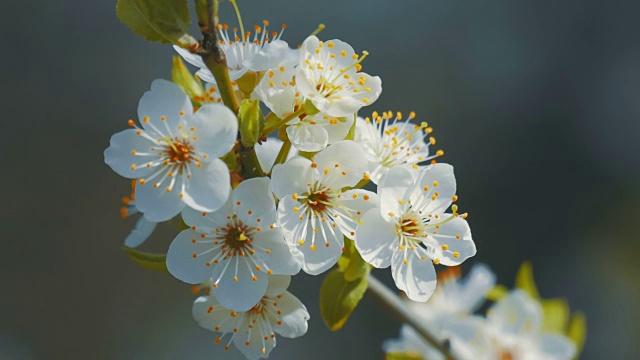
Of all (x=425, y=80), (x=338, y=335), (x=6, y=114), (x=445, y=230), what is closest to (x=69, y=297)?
(x=6, y=114)

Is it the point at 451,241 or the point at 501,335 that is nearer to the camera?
the point at 451,241

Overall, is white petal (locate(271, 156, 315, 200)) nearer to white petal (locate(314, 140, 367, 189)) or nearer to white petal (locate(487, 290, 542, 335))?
white petal (locate(314, 140, 367, 189))

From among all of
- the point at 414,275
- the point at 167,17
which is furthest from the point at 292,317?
the point at 167,17

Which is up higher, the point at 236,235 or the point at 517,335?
the point at 236,235

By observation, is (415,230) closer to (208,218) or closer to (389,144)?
(389,144)

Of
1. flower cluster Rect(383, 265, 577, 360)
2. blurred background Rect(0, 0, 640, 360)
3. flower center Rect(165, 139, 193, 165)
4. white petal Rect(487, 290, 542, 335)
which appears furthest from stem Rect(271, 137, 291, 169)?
blurred background Rect(0, 0, 640, 360)

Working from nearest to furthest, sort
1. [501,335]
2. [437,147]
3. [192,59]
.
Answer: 1. [192,59]
2. [501,335]
3. [437,147]

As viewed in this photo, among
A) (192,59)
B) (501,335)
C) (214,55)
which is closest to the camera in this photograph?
(214,55)
